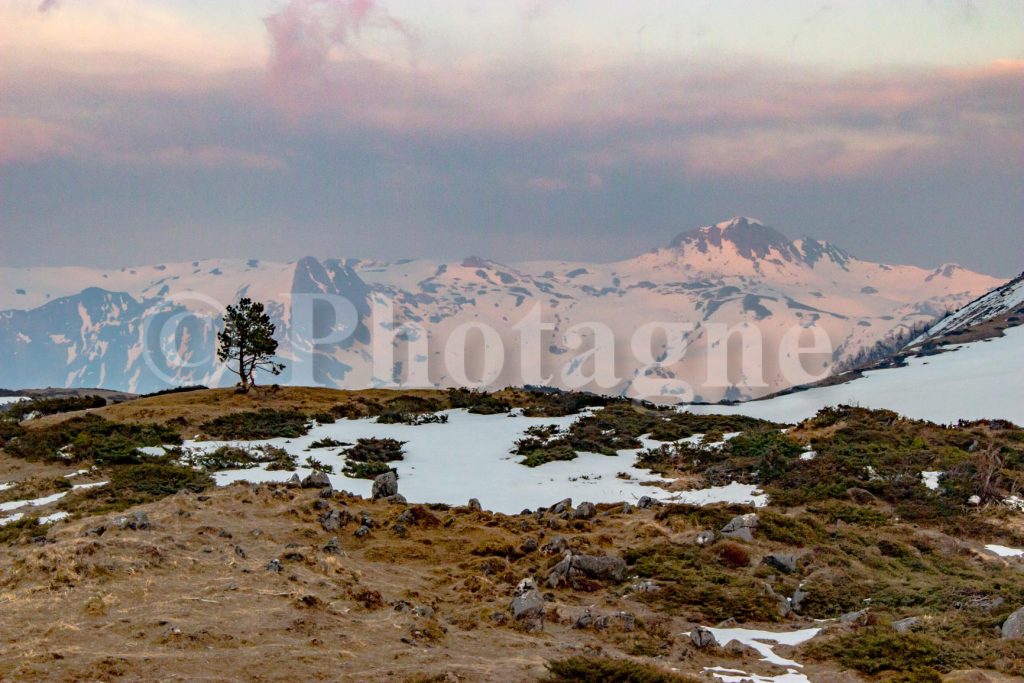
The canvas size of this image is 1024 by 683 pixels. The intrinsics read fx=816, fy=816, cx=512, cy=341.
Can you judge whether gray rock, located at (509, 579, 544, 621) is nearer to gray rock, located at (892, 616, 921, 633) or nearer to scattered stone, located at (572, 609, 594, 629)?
scattered stone, located at (572, 609, 594, 629)

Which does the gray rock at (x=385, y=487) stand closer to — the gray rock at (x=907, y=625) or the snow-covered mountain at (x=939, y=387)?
the gray rock at (x=907, y=625)

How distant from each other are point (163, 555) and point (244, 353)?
35911 mm

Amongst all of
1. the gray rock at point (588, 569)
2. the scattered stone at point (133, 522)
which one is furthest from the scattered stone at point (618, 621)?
the scattered stone at point (133, 522)

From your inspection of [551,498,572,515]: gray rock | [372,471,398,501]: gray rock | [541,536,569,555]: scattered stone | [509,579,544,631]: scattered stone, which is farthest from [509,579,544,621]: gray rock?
[372,471,398,501]: gray rock

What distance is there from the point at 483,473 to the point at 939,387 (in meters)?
45.4

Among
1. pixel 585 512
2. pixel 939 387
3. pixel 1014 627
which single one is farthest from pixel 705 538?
pixel 939 387

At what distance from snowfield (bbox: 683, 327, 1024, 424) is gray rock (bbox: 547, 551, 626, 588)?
34.3 meters

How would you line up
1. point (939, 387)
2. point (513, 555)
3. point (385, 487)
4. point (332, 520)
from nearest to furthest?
point (513, 555)
point (332, 520)
point (385, 487)
point (939, 387)

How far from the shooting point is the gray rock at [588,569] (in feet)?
64.9

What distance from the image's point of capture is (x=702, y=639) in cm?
1588

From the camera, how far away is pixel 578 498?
1224 inches

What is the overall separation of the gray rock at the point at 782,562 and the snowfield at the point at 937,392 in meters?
32.6

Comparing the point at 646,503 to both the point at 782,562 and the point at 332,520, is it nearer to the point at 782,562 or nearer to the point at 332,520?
the point at 782,562

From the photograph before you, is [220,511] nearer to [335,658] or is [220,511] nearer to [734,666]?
[335,658]
